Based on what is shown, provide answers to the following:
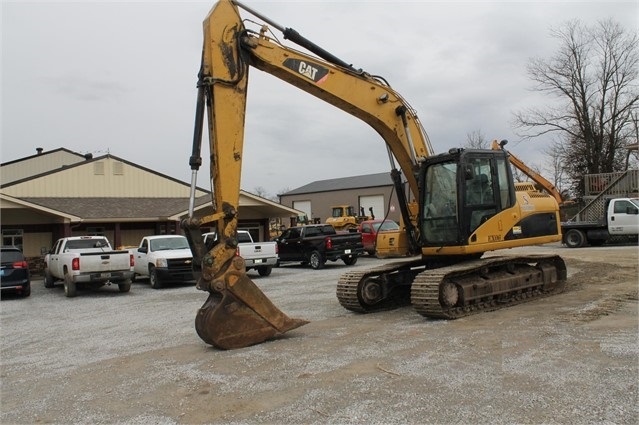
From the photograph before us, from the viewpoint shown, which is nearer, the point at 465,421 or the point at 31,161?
the point at 465,421

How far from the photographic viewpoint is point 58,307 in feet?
43.5

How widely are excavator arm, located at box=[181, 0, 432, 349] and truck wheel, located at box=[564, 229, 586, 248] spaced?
66.9ft

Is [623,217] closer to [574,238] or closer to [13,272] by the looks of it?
[574,238]

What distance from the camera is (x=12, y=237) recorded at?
23688 millimetres

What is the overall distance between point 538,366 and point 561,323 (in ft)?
7.96

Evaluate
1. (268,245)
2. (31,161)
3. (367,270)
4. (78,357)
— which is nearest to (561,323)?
(367,270)

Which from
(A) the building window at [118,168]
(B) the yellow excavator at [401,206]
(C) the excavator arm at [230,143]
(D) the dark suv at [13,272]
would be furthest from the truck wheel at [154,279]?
(A) the building window at [118,168]

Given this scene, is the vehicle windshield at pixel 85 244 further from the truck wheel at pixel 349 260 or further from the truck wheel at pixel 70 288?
the truck wheel at pixel 349 260

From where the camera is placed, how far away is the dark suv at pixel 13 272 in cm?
1480

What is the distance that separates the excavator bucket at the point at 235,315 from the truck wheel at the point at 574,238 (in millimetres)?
21706

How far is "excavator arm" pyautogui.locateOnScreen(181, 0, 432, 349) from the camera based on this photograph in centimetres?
691

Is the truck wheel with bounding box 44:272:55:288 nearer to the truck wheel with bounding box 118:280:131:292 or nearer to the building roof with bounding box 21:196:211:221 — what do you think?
the truck wheel with bounding box 118:280:131:292

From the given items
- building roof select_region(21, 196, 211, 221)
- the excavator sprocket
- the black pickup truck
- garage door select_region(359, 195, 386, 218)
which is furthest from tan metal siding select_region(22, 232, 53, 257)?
garage door select_region(359, 195, 386, 218)

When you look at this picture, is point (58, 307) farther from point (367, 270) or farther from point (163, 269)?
point (367, 270)
